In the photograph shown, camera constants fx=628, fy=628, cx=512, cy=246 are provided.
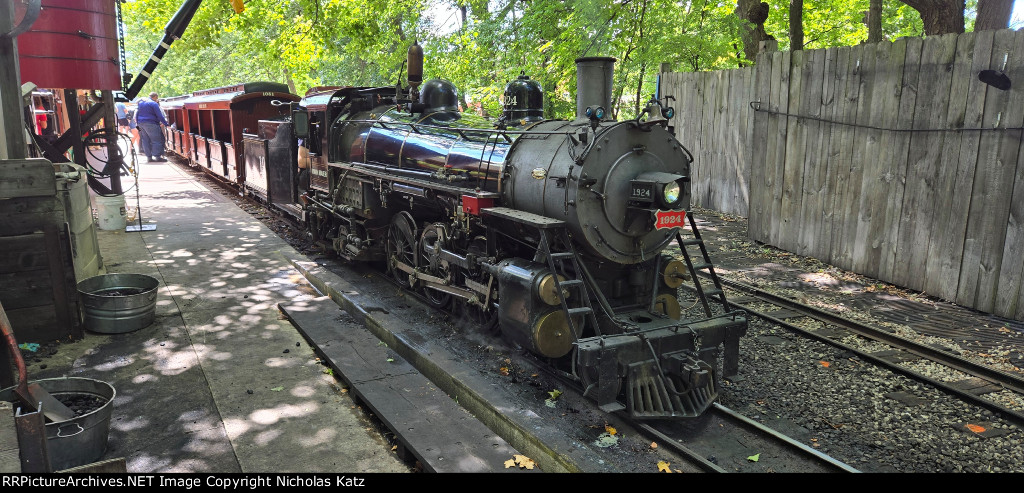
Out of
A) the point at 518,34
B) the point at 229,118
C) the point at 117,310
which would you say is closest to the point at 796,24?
the point at 518,34

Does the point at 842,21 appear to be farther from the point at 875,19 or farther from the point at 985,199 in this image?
the point at 985,199

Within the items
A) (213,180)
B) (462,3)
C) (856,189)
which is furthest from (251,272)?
(213,180)

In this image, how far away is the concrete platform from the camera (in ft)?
13.1

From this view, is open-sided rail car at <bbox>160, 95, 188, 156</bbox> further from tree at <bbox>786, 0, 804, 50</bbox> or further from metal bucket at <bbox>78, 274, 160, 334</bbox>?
tree at <bbox>786, 0, 804, 50</bbox>

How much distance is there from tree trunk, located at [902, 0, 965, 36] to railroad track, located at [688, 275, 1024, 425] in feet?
17.8

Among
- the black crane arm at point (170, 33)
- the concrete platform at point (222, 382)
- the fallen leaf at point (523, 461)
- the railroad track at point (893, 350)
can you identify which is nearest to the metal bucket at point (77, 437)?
the concrete platform at point (222, 382)

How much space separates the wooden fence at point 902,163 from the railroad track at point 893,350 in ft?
5.62

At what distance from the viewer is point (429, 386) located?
198 inches

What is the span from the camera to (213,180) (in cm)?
1844

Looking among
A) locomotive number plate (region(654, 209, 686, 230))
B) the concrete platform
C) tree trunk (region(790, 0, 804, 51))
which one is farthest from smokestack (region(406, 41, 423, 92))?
tree trunk (region(790, 0, 804, 51))

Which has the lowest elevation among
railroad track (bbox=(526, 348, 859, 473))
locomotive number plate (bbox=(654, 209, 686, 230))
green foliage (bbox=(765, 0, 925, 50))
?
railroad track (bbox=(526, 348, 859, 473))

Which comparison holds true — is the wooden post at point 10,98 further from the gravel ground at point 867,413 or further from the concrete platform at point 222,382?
the gravel ground at point 867,413

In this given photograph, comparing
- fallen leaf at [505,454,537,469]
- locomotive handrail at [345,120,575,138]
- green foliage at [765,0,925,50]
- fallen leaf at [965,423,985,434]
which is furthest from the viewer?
green foliage at [765,0,925,50]

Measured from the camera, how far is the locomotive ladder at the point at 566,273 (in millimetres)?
4688
